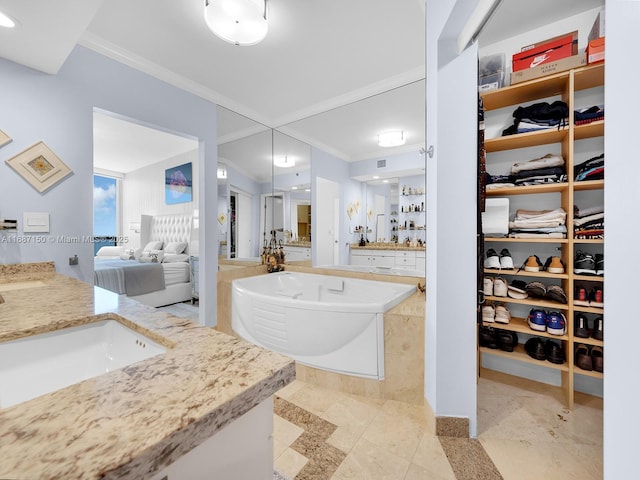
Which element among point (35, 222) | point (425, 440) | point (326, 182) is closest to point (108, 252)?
point (35, 222)

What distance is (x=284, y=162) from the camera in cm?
331

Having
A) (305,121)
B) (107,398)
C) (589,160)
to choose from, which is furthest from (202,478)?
(305,121)

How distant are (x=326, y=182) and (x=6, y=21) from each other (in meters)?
2.40

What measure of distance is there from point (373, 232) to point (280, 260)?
122 cm

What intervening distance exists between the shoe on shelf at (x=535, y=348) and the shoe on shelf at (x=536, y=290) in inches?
12.9

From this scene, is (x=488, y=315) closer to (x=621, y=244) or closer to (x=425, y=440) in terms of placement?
(x=425, y=440)

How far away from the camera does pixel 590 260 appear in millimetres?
1660

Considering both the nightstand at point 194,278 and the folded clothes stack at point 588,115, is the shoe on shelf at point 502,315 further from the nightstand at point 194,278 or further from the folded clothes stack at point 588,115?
the nightstand at point 194,278

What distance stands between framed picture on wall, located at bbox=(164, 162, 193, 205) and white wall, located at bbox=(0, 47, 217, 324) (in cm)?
235

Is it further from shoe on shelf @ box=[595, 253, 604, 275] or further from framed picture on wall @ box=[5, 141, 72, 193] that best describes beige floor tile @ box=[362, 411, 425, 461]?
framed picture on wall @ box=[5, 141, 72, 193]

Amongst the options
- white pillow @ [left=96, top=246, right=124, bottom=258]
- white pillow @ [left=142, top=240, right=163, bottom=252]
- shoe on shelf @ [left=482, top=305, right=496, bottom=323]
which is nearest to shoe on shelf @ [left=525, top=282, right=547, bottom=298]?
shoe on shelf @ [left=482, top=305, right=496, bottom=323]

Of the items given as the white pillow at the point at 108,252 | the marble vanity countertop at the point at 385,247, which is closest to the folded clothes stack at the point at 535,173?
the marble vanity countertop at the point at 385,247

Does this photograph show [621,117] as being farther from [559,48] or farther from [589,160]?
[559,48]

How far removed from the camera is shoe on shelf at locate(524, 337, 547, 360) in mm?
1803
